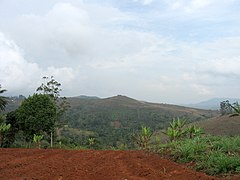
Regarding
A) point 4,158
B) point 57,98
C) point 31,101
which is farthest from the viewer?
point 57,98

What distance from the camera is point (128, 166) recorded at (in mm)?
6859

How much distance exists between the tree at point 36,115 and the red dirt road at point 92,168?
14862 mm

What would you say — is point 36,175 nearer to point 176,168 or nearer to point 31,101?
point 176,168

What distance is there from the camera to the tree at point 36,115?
23.2 m

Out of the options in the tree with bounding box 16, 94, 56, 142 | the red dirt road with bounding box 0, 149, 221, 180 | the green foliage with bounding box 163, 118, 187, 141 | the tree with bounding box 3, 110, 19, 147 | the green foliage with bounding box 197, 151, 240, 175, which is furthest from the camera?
the tree with bounding box 3, 110, 19, 147

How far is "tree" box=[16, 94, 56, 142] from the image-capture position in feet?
76.3

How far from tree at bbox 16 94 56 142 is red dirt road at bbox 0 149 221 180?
14862 mm

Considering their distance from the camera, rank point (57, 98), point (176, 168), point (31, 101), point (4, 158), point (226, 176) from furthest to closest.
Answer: point (57, 98) < point (31, 101) < point (4, 158) < point (176, 168) < point (226, 176)

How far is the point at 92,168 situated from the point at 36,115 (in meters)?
17.4

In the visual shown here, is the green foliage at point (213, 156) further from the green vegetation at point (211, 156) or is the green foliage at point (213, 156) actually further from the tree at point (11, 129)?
the tree at point (11, 129)

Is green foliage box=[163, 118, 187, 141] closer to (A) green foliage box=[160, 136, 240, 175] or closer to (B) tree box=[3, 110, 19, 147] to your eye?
(A) green foliage box=[160, 136, 240, 175]

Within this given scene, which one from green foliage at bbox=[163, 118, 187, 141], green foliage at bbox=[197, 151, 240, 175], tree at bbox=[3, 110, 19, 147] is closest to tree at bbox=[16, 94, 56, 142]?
tree at bbox=[3, 110, 19, 147]

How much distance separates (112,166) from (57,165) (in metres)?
1.26

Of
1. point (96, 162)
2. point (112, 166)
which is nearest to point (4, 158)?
point (96, 162)
